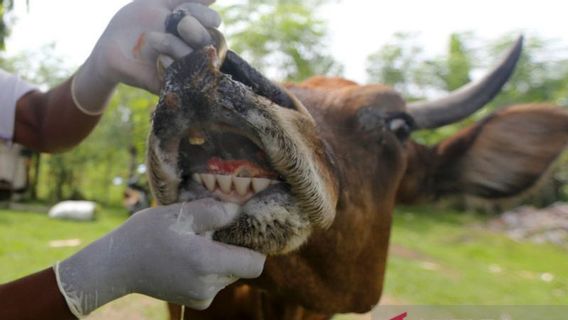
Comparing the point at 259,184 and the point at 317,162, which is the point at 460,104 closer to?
the point at 317,162

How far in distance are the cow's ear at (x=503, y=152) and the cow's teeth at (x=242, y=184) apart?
238cm

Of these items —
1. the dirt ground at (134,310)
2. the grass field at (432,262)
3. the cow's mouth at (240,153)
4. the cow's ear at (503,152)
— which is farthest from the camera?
the grass field at (432,262)

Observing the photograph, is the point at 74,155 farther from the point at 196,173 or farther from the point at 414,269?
the point at 196,173

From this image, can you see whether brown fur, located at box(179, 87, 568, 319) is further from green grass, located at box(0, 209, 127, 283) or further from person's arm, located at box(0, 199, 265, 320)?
green grass, located at box(0, 209, 127, 283)

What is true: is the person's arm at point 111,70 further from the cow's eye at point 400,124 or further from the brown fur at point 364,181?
the cow's eye at point 400,124

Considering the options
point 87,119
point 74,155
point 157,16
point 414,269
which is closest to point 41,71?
point 74,155

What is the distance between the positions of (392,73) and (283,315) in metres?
19.8

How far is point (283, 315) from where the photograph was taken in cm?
292

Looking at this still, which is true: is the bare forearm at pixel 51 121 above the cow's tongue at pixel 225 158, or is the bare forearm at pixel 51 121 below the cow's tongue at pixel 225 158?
below

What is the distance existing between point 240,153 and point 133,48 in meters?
0.92

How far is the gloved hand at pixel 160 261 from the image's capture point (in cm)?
166

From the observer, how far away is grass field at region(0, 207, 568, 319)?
750 cm

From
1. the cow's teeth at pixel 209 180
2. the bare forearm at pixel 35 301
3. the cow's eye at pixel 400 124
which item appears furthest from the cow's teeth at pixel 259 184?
the cow's eye at pixel 400 124

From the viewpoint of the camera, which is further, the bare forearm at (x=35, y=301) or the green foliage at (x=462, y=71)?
the green foliage at (x=462, y=71)
